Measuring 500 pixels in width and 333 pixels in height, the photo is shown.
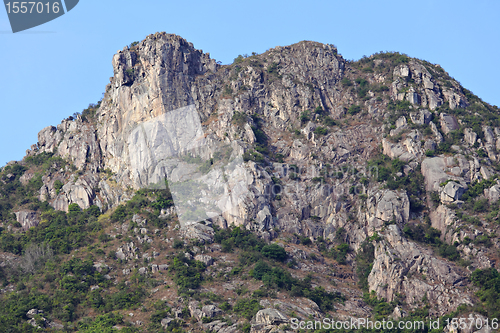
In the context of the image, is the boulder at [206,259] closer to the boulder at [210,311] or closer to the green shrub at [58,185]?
the boulder at [210,311]

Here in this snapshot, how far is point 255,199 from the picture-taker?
302 ft

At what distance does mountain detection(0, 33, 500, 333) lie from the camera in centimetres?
7806

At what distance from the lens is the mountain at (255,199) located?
78.1 meters

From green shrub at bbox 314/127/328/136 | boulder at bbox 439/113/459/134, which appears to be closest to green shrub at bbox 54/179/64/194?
green shrub at bbox 314/127/328/136

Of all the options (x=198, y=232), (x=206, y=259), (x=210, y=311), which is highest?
(x=198, y=232)

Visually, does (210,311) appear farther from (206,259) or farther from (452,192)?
(452,192)

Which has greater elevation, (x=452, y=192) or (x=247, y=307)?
(x=452, y=192)

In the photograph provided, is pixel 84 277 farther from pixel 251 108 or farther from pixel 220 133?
pixel 251 108

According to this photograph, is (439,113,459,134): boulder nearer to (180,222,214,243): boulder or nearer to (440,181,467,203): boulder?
(440,181,467,203): boulder

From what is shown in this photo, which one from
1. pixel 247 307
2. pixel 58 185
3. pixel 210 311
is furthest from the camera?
pixel 58 185

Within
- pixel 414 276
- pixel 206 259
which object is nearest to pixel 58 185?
pixel 206 259

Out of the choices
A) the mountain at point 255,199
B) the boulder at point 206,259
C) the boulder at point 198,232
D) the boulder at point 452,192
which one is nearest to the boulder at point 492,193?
the mountain at point 255,199

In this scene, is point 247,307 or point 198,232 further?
point 198,232

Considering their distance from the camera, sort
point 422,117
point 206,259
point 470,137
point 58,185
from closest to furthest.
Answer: point 206,259 → point 470,137 → point 422,117 → point 58,185
